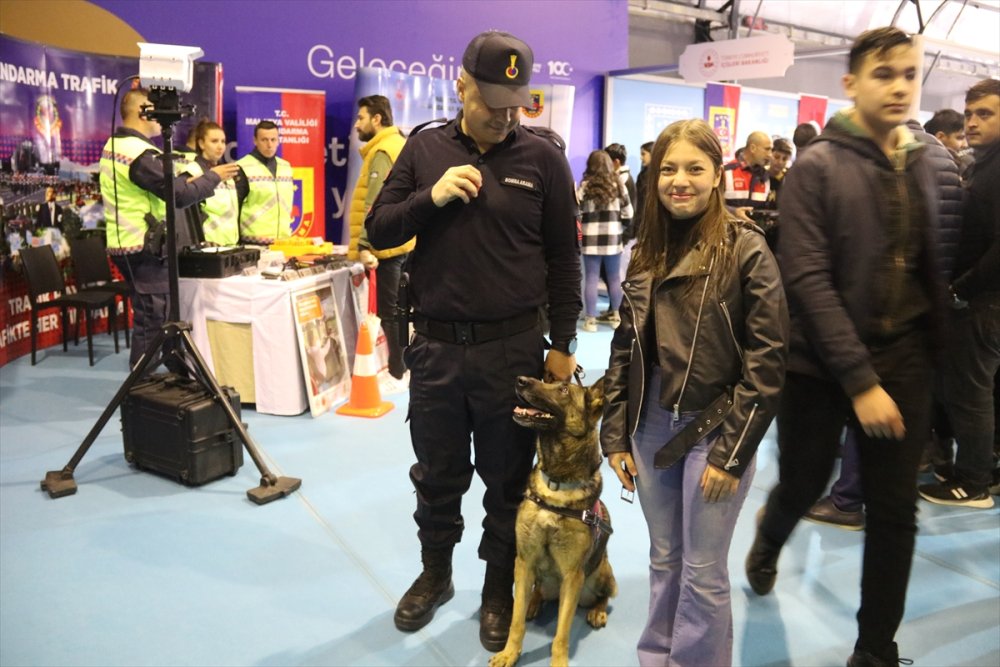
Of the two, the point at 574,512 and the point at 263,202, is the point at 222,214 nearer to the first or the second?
the point at 263,202

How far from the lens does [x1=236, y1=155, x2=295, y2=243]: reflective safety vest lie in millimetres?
6094

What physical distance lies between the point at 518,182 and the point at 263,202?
14.2 ft

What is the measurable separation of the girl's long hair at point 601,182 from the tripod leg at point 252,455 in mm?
4408

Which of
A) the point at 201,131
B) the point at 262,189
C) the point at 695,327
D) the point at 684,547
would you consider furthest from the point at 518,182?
the point at 262,189

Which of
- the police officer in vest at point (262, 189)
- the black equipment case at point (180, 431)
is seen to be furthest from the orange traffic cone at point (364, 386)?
the police officer in vest at point (262, 189)

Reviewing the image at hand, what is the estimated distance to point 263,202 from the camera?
6156mm

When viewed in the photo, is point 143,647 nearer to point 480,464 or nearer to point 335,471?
point 480,464

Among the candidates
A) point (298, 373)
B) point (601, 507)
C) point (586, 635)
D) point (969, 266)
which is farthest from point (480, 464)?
point (298, 373)

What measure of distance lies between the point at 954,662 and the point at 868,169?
62.9 inches

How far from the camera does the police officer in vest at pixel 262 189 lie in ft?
19.9

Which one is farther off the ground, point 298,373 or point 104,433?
point 298,373

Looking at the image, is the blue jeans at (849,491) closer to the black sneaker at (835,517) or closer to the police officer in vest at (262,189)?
the black sneaker at (835,517)

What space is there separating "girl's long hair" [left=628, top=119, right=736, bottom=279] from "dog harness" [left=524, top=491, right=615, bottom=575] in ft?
2.35

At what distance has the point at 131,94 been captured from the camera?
4.37 m
